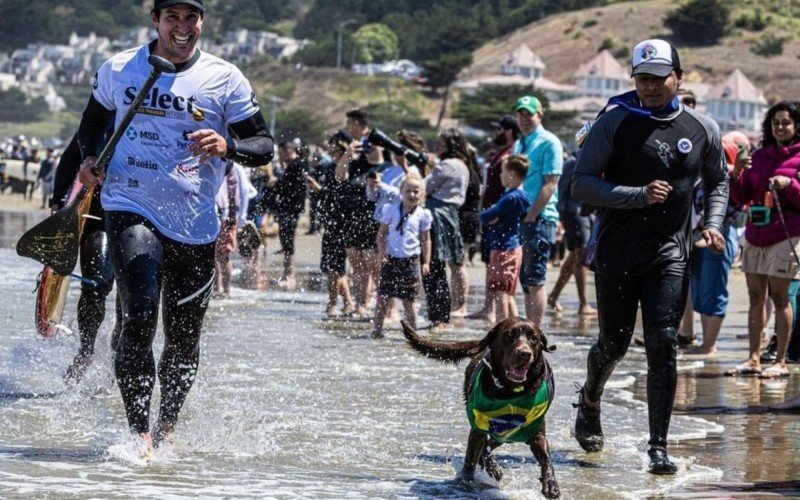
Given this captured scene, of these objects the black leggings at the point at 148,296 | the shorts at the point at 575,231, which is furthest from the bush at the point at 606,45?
the black leggings at the point at 148,296

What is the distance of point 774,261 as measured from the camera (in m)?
10.5

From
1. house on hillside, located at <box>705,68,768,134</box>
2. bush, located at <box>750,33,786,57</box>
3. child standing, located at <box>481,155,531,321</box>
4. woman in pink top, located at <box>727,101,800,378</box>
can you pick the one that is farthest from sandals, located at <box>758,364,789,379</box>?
bush, located at <box>750,33,786,57</box>

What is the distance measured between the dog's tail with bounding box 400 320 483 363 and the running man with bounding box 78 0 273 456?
3.25 feet

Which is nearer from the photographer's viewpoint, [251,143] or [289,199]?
[251,143]

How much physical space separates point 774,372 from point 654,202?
13.1 ft

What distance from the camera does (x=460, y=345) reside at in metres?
7.10

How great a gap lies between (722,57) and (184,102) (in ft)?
480

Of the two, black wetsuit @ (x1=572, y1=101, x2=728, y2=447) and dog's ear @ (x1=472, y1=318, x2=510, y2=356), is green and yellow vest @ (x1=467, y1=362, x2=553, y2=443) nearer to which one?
dog's ear @ (x1=472, y1=318, x2=510, y2=356)

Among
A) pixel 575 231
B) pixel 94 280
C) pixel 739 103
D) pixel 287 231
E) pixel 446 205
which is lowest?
pixel 287 231

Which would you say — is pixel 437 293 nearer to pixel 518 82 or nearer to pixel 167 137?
pixel 167 137

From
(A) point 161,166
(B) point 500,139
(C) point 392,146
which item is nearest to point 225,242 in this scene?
(C) point 392,146

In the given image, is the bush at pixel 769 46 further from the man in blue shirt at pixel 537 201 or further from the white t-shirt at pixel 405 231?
the man in blue shirt at pixel 537 201

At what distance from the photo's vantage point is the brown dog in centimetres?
650

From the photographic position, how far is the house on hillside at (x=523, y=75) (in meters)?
143
